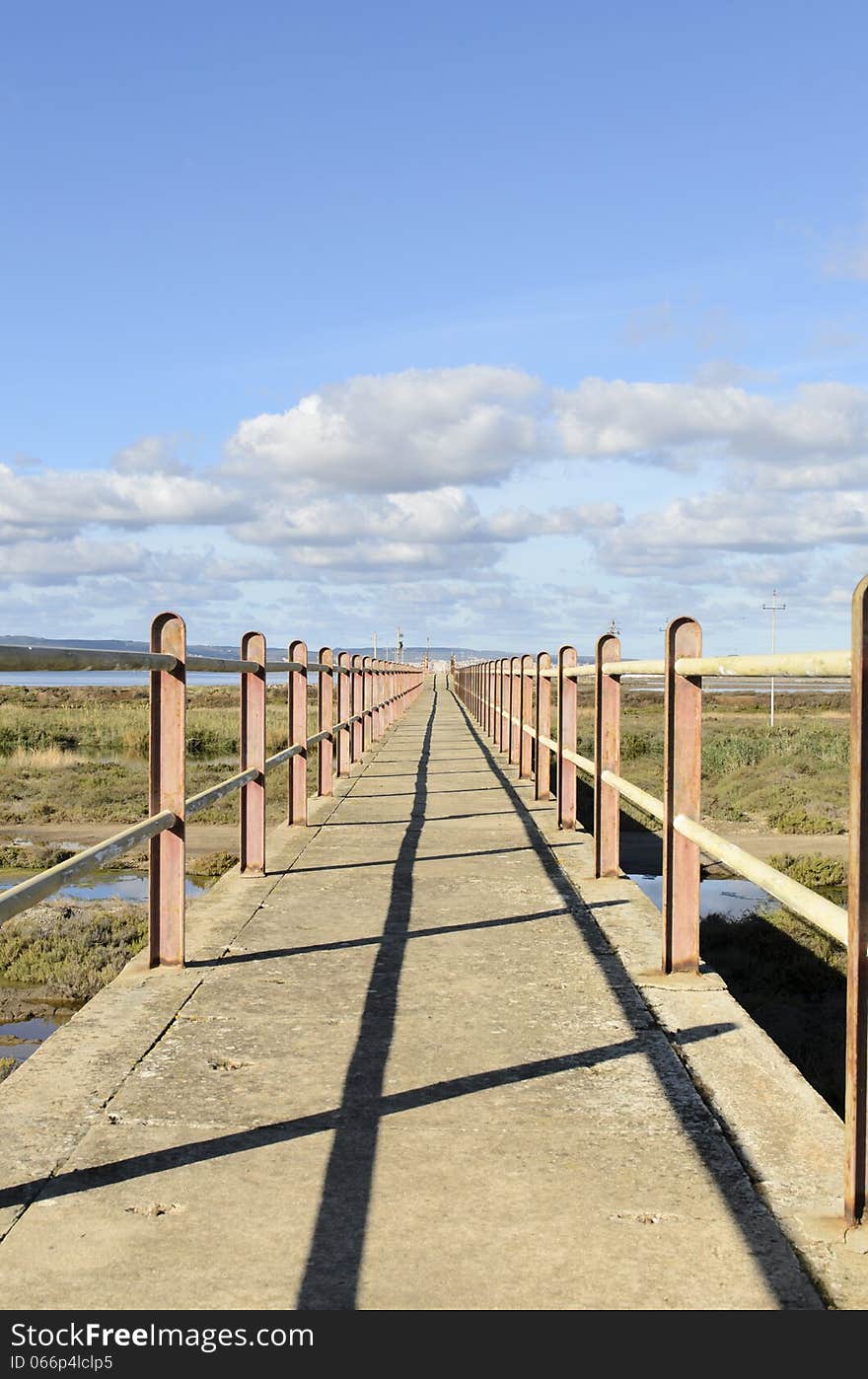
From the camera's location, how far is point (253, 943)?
5348 millimetres

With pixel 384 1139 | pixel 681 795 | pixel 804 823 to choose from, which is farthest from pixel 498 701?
pixel 384 1139

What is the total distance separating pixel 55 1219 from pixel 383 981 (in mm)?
2093

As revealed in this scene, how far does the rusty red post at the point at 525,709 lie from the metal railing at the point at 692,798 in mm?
2100

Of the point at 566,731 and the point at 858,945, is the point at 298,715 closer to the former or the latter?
the point at 566,731

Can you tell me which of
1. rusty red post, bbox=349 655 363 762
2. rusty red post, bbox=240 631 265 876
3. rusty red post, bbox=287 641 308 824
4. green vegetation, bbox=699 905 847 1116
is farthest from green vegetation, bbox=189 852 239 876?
rusty red post, bbox=240 631 265 876

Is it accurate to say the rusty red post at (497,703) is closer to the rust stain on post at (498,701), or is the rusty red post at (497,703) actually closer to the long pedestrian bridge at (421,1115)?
the rust stain on post at (498,701)

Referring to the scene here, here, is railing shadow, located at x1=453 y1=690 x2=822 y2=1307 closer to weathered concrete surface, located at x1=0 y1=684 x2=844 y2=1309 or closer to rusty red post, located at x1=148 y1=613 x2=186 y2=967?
weathered concrete surface, located at x1=0 y1=684 x2=844 y2=1309

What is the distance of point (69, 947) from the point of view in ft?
31.8

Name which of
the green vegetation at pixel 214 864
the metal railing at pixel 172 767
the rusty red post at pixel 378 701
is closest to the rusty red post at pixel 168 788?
the metal railing at pixel 172 767

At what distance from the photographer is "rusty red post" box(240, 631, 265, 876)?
6711 millimetres

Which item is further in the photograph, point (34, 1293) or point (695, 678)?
point (695, 678)

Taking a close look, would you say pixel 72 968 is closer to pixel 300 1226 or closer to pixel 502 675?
pixel 300 1226

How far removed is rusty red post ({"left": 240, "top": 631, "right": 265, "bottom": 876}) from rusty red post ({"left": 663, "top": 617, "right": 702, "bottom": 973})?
2.59 metres
